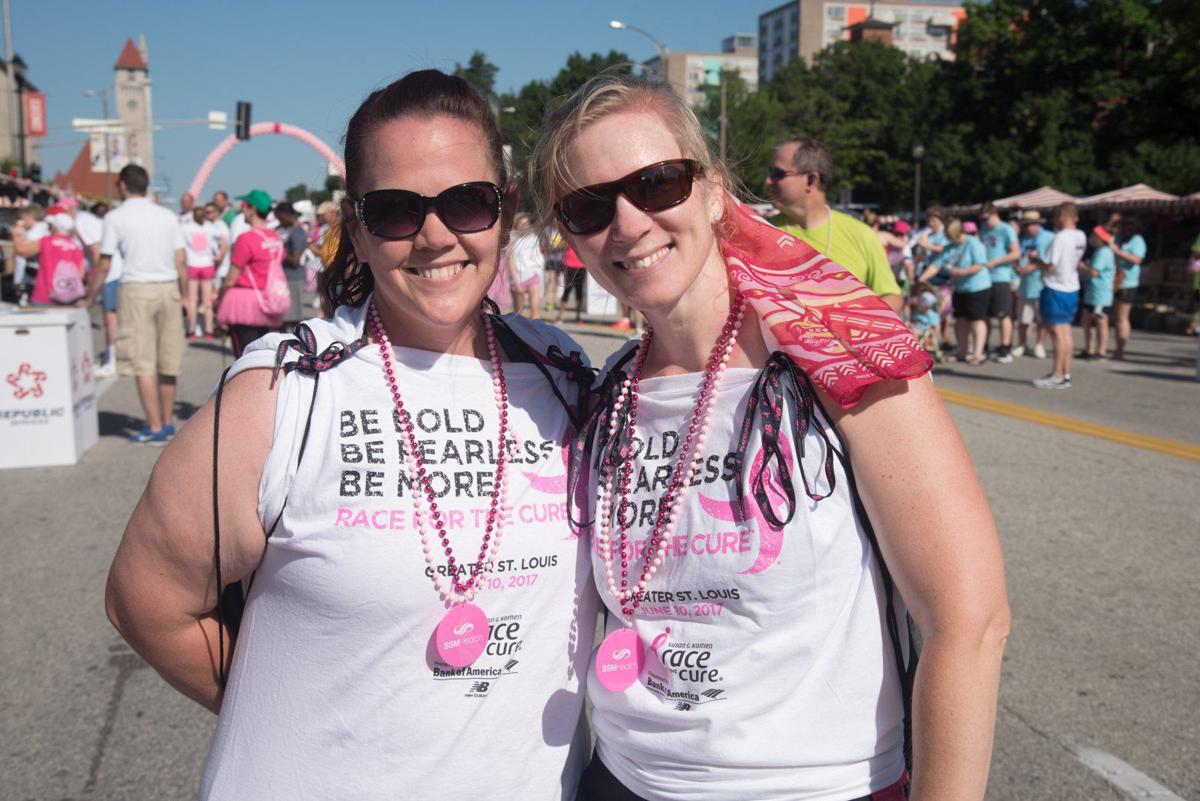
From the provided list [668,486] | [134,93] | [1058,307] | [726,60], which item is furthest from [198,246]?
[726,60]

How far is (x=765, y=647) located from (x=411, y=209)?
3.15ft

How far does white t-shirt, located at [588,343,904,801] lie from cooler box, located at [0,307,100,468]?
7067 millimetres

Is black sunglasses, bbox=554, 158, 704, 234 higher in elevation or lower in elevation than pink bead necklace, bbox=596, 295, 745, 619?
higher

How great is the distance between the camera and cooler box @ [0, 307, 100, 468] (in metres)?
7.38

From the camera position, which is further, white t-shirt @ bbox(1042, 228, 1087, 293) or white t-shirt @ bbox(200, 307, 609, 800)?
white t-shirt @ bbox(1042, 228, 1087, 293)

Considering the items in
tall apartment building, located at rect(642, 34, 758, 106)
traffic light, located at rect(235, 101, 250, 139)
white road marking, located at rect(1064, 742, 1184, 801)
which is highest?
tall apartment building, located at rect(642, 34, 758, 106)

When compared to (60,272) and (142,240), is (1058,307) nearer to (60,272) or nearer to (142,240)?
(142,240)

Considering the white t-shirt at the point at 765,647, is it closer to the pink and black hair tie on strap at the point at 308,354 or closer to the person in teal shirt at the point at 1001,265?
the pink and black hair tie on strap at the point at 308,354

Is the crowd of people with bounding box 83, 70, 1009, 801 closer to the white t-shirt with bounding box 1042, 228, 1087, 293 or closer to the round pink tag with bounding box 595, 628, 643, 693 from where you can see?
the round pink tag with bounding box 595, 628, 643, 693

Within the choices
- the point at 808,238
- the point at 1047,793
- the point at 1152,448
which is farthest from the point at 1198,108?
the point at 1047,793

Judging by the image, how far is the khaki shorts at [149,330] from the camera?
798 centimetres

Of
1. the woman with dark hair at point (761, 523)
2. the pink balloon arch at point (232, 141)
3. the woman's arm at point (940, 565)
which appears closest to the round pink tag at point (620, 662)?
the woman with dark hair at point (761, 523)

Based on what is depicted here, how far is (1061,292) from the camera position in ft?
37.9

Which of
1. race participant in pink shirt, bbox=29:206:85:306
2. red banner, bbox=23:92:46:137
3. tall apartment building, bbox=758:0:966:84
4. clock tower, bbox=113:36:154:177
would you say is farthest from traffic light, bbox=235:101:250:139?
tall apartment building, bbox=758:0:966:84
